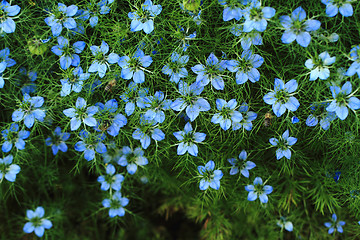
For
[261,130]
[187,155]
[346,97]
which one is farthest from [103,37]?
[346,97]

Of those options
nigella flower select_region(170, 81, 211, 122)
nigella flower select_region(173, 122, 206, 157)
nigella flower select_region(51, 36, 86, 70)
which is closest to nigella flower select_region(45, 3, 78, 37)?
nigella flower select_region(51, 36, 86, 70)

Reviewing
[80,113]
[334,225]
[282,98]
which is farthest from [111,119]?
[334,225]

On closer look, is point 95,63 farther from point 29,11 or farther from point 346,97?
point 346,97

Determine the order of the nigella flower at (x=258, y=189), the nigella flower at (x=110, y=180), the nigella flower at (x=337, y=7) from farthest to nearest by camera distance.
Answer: the nigella flower at (x=110, y=180) → the nigella flower at (x=258, y=189) → the nigella flower at (x=337, y=7)

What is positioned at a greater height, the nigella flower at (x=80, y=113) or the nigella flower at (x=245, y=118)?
the nigella flower at (x=245, y=118)

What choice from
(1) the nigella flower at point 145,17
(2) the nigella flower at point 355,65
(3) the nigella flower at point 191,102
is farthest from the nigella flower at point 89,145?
(2) the nigella flower at point 355,65

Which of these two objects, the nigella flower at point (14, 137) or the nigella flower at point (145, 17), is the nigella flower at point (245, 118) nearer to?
the nigella flower at point (145, 17)

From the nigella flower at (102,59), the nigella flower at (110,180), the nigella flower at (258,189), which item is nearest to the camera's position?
the nigella flower at (102,59)
